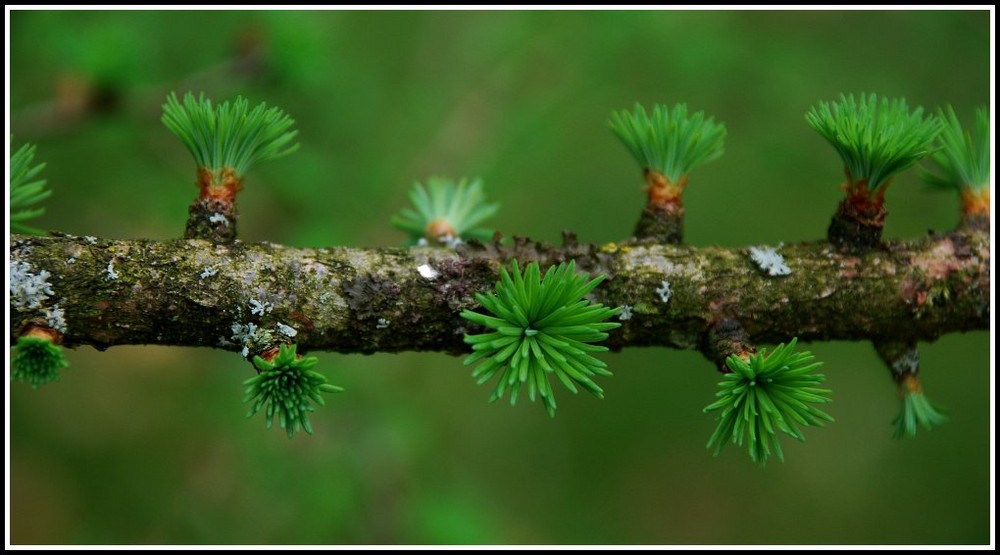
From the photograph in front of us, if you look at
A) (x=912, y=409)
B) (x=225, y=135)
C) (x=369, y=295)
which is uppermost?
(x=225, y=135)

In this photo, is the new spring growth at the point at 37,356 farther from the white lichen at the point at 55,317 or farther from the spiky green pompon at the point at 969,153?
the spiky green pompon at the point at 969,153

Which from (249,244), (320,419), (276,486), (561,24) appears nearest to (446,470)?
(320,419)

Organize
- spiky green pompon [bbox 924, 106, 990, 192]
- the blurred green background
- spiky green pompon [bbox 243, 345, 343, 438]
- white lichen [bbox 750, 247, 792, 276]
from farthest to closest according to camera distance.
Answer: the blurred green background → spiky green pompon [bbox 924, 106, 990, 192] → white lichen [bbox 750, 247, 792, 276] → spiky green pompon [bbox 243, 345, 343, 438]

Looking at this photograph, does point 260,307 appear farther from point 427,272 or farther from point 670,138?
point 670,138

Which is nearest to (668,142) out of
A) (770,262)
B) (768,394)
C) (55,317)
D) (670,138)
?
(670,138)

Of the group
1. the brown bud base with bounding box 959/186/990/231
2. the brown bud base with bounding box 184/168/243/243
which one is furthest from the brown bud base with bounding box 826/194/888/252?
the brown bud base with bounding box 184/168/243/243

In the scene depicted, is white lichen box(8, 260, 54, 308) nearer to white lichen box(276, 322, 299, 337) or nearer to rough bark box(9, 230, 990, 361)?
rough bark box(9, 230, 990, 361)

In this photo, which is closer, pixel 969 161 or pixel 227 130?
pixel 227 130
